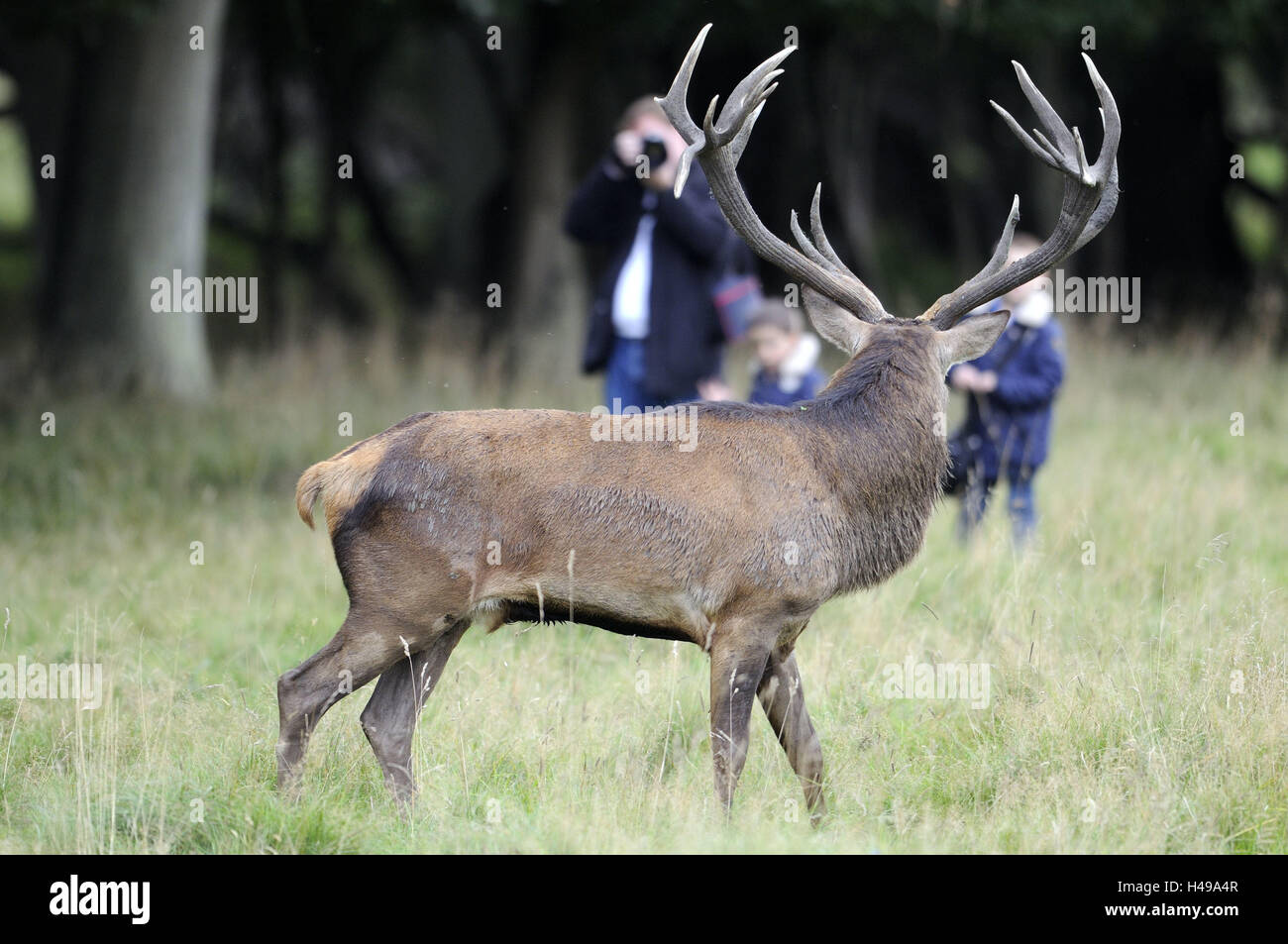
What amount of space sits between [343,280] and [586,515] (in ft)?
55.8

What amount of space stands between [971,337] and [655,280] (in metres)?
2.48

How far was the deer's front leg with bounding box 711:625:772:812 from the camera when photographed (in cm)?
464

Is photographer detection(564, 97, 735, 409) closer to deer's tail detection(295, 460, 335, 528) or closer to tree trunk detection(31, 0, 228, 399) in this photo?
deer's tail detection(295, 460, 335, 528)

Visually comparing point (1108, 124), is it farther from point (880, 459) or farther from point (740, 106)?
point (880, 459)

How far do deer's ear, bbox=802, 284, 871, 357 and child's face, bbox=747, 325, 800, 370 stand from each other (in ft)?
7.55

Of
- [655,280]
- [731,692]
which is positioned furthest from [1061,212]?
[655,280]

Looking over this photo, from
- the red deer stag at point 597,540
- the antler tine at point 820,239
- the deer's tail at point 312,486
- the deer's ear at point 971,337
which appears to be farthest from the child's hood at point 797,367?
the deer's tail at point 312,486

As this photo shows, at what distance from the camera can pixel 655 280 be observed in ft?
24.3

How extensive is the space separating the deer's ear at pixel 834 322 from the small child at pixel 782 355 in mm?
2291

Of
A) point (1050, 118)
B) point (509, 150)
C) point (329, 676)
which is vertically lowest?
point (329, 676)

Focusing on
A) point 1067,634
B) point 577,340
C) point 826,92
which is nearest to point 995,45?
point 826,92

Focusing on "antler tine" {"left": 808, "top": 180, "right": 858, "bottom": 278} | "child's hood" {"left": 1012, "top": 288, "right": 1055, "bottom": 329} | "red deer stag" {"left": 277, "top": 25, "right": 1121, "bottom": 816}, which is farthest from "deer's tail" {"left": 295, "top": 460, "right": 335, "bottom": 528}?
"child's hood" {"left": 1012, "top": 288, "right": 1055, "bottom": 329}

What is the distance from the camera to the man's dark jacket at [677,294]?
730 cm

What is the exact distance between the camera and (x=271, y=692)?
5641 millimetres
